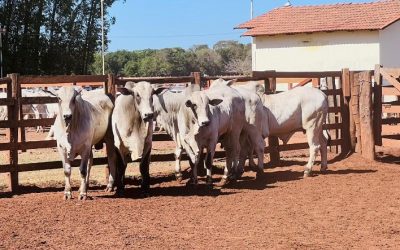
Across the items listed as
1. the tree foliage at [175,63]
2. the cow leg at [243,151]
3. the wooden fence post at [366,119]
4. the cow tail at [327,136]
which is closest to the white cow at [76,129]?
the cow leg at [243,151]

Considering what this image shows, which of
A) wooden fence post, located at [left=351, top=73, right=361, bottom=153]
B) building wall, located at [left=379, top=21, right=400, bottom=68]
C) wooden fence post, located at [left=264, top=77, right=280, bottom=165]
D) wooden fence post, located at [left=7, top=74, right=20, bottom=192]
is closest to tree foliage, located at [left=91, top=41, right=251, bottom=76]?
building wall, located at [left=379, top=21, right=400, bottom=68]

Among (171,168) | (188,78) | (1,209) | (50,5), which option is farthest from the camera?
(50,5)

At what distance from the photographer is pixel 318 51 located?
38906 mm

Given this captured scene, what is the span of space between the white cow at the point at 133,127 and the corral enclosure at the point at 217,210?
0.47 m

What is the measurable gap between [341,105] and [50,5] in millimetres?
35761

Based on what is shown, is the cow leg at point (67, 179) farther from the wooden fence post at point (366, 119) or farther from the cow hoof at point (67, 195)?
the wooden fence post at point (366, 119)

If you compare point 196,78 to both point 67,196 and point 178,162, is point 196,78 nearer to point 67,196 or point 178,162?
point 178,162

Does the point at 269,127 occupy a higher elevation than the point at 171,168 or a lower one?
higher

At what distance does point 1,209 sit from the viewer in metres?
10.0

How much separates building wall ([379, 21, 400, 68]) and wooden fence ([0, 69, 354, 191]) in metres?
21.0

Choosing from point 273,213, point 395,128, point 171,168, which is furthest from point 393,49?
point 273,213

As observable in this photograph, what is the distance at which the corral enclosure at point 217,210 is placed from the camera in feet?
25.6

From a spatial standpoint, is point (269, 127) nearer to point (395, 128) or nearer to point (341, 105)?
point (341, 105)

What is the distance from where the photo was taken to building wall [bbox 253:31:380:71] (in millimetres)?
36844
